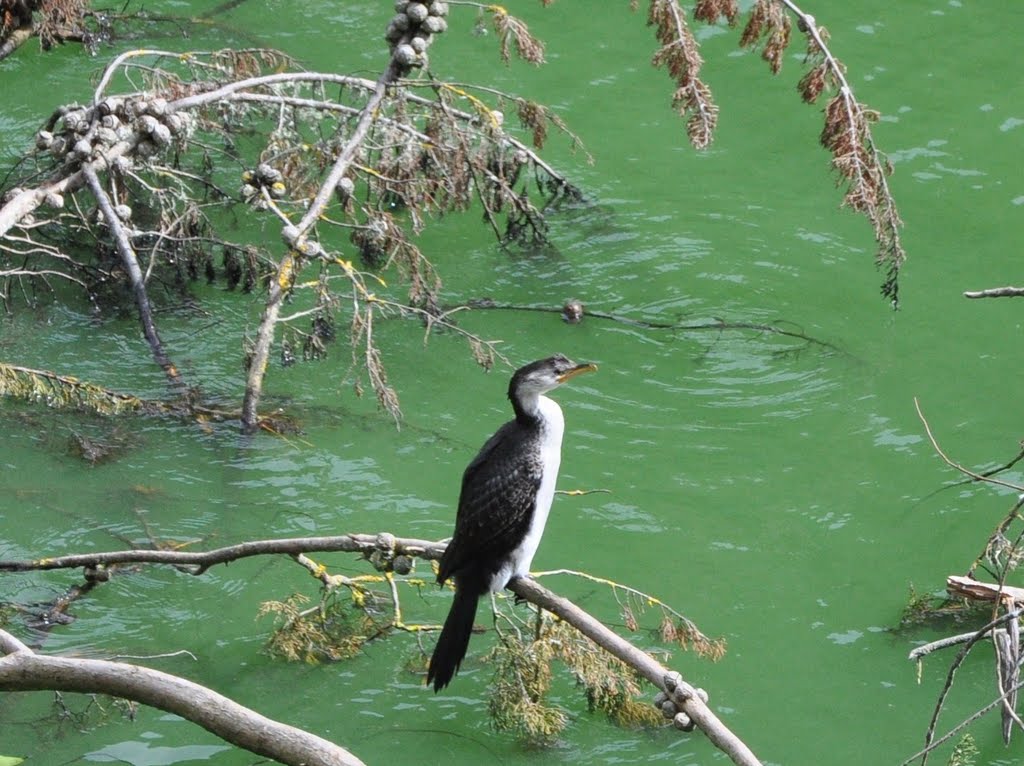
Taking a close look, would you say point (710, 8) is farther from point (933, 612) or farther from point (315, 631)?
point (315, 631)

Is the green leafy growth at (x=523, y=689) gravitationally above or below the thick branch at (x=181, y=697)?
below

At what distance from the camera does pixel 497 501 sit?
4.50 m

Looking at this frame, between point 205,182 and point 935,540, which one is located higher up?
point 205,182

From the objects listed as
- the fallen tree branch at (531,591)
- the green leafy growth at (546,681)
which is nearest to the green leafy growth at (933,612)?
the green leafy growth at (546,681)

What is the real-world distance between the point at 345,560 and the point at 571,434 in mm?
1304

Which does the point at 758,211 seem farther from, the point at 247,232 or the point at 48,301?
the point at 48,301

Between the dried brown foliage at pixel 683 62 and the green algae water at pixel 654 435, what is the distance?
1.65 meters

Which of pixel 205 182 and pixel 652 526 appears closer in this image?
pixel 652 526

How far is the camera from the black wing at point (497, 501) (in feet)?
14.5

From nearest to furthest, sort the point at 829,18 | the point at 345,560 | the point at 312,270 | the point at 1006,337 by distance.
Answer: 1. the point at 345,560
2. the point at 1006,337
3. the point at 312,270
4. the point at 829,18

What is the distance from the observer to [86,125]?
6023mm

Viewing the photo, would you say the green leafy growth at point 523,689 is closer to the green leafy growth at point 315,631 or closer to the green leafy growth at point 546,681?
the green leafy growth at point 546,681

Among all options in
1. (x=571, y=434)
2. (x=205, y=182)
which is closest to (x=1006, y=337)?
(x=571, y=434)

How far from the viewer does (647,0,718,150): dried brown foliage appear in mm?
5395
